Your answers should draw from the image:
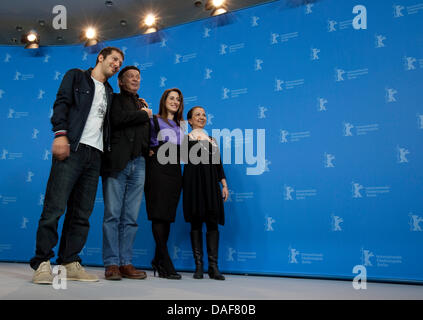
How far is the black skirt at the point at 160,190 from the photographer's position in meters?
2.50

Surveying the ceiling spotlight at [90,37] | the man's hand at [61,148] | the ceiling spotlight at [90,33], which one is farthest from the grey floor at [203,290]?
the ceiling spotlight at [90,33]

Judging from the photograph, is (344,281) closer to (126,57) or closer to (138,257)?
(138,257)

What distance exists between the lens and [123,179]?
2373mm

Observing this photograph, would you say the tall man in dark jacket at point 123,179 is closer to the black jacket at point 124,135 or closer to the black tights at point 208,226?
the black jacket at point 124,135

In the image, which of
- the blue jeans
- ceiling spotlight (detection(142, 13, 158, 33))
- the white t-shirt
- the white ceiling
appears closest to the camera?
the white t-shirt

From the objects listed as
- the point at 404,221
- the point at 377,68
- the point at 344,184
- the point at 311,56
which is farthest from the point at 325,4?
the point at 404,221

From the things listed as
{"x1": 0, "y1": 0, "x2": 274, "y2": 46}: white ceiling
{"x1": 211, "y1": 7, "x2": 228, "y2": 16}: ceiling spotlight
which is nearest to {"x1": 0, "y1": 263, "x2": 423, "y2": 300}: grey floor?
{"x1": 211, "y1": 7, "x2": 228, "y2": 16}: ceiling spotlight

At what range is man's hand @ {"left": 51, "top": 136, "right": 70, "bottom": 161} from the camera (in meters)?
2.03

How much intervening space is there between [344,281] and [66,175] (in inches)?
82.8

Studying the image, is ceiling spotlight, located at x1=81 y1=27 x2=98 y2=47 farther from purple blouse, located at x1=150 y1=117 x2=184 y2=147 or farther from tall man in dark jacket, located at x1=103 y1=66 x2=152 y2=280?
purple blouse, located at x1=150 y1=117 x2=184 y2=147

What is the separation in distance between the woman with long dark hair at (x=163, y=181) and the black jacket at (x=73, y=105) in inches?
21.5

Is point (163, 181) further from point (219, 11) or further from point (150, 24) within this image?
point (150, 24)

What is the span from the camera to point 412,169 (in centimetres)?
256

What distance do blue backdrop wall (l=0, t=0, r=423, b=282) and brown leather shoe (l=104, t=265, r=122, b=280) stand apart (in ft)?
3.25
